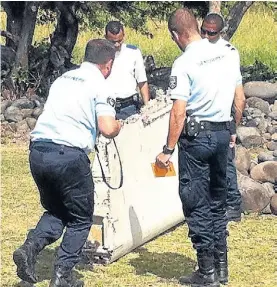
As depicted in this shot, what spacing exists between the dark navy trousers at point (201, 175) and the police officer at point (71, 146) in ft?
1.96

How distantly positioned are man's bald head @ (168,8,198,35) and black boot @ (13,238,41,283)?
1745 millimetres

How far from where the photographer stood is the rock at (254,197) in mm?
8477

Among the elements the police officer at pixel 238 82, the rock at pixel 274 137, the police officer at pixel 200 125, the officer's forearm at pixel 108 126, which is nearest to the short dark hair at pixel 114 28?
the police officer at pixel 238 82

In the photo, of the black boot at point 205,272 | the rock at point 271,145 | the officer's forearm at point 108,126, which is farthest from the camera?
the rock at point 271,145

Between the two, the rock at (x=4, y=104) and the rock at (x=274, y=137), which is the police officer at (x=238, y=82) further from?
the rock at (x=4, y=104)

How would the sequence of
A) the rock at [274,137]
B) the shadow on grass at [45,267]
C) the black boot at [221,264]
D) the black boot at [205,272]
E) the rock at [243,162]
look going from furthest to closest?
the rock at [274,137] → the rock at [243,162] → the shadow on grass at [45,267] → the black boot at [221,264] → the black boot at [205,272]

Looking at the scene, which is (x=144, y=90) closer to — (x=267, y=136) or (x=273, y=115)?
(x=267, y=136)

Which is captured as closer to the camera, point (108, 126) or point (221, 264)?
point (108, 126)

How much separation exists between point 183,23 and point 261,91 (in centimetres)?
787

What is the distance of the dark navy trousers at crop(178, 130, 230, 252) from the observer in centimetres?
618

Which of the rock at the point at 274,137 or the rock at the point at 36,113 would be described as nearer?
the rock at the point at 274,137

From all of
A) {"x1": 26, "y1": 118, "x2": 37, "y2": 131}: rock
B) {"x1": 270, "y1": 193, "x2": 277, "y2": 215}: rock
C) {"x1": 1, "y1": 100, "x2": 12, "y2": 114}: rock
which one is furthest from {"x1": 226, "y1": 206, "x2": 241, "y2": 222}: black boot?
{"x1": 1, "y1": 100, "x2": 12, "y2": 114}: rock

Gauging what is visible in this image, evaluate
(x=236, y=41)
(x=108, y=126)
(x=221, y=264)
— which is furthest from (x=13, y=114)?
(x=236, y=41)

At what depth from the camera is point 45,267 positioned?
693 centimetres
